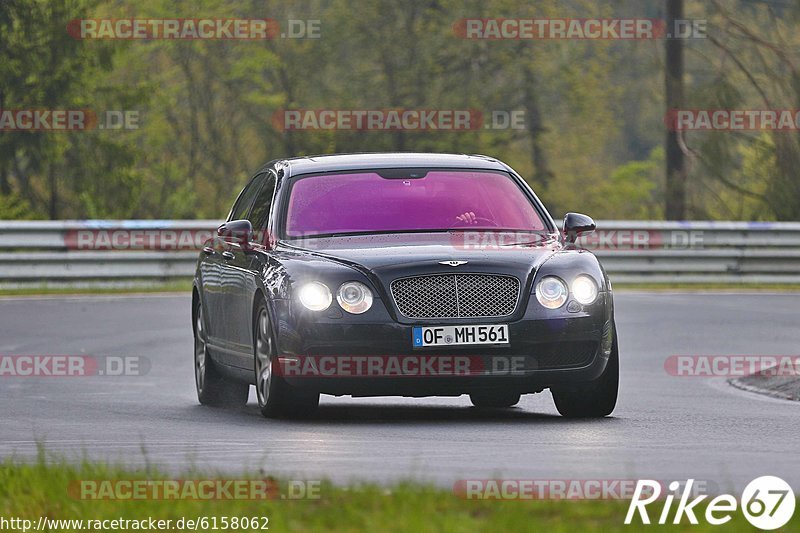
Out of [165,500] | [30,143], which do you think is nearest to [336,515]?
[165,500]

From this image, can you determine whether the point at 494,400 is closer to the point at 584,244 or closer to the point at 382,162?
the point at 382,162

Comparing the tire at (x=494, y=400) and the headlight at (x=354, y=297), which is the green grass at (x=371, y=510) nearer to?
the headlight at (x=354, y=297)

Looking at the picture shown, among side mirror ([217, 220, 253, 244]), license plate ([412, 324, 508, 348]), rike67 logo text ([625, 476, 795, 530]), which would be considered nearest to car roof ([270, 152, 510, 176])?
side mirror ([217, 220, 253, 244])

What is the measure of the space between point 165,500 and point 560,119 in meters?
49.3

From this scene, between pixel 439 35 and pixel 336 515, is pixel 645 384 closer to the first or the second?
pixel 336 515

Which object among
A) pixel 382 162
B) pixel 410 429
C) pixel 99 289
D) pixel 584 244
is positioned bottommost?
pixel 99 289

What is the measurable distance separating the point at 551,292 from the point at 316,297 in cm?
132

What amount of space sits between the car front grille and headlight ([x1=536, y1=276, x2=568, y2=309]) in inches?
5.6

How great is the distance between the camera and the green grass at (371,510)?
255 inches

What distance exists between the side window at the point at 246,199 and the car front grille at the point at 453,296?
8.98ft

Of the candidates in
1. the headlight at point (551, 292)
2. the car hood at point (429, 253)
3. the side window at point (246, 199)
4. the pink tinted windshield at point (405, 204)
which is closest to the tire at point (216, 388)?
the side window at point (246, 199)

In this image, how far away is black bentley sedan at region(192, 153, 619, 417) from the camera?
36.0ft

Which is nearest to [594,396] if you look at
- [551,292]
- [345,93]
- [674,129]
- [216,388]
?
[551,292]

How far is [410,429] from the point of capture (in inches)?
427
